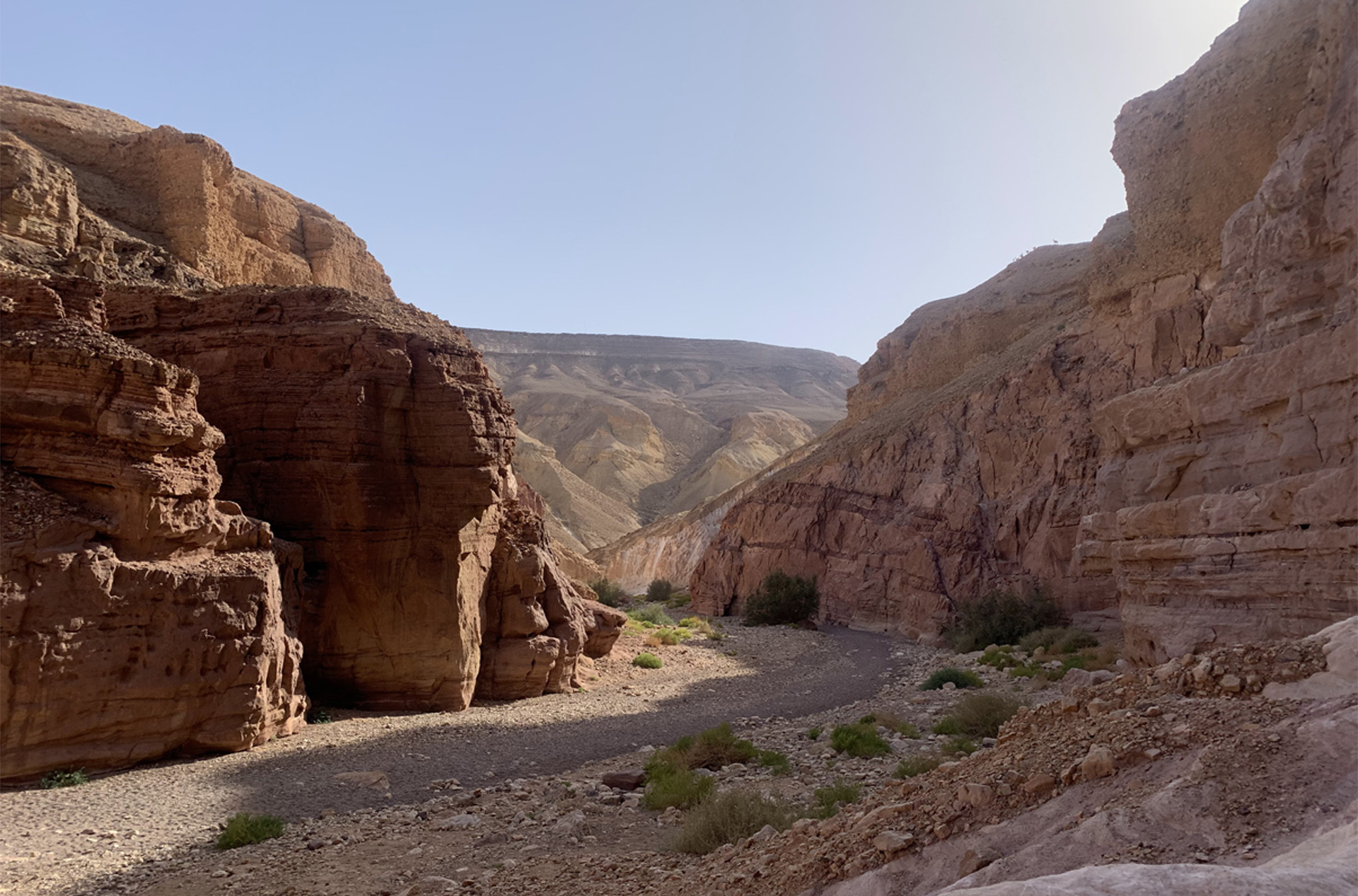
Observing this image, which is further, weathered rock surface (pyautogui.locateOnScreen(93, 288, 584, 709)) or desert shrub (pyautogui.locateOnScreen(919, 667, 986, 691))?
desert shrub (pyautogui.locateOnScreen(919, 667, 986, 691))

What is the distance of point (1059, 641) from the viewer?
19625mm

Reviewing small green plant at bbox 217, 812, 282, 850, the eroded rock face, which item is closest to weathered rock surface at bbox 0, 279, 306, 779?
the eroded rock face

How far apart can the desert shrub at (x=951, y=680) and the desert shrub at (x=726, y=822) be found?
398 inches

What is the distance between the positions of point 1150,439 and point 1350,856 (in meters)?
8.49

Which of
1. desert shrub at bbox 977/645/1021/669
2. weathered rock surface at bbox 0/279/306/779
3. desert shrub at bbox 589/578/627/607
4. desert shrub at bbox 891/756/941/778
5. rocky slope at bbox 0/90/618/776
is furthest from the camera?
desert shrub at bbox 589/578/627/607

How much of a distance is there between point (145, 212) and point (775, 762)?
20.1 m

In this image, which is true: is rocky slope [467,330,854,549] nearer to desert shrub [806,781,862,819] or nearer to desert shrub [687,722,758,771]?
desert shrub [687,722,758,771]

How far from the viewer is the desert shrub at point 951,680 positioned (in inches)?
647

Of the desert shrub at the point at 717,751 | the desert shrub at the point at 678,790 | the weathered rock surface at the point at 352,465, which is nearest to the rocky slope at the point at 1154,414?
the desert shrub at the point at 717,751

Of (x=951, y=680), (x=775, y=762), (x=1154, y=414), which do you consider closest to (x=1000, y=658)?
(x=951, y=680)

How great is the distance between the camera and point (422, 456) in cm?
1527

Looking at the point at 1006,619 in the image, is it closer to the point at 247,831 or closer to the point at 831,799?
the point at 831,799

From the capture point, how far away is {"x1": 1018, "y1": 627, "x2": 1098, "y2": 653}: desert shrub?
19.1 metres

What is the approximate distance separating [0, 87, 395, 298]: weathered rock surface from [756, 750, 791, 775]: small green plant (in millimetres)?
15635
